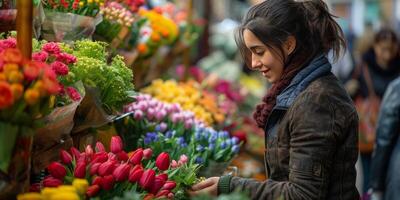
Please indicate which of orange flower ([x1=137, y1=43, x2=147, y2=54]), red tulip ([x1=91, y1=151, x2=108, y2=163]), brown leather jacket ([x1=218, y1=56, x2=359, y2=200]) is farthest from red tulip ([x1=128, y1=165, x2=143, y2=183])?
orange flower ([x1=137, y1=43, x2=147, y2=54])

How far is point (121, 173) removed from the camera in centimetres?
240

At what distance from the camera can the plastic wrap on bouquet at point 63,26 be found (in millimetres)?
3281

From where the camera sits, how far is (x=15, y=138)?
2.13 m

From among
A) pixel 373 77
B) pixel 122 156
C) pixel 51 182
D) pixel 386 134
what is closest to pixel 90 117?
pixel 122 156

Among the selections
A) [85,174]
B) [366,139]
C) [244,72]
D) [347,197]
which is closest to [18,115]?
[85,174]

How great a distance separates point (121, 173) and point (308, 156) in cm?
64

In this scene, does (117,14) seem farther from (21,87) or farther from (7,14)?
(21,87)

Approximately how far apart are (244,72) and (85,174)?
8114 mm

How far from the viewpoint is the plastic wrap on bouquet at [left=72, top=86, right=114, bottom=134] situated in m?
2.76

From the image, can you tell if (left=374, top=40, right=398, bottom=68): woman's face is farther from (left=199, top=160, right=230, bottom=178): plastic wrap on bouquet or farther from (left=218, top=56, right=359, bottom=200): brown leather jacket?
(left=218, top=56, right=359, bottom=200): brown leather jacket

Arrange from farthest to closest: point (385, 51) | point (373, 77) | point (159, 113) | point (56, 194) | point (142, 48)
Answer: point (373, 77) → point (385, 51) → point (142, 48) → point (159, 113) → point (56, 194)

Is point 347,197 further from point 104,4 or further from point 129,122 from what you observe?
point 104,4

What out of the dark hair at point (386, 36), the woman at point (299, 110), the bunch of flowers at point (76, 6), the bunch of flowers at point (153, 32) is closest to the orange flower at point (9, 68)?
the woman at point (299, 110)

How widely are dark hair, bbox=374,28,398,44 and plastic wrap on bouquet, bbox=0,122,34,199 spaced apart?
248 inches
